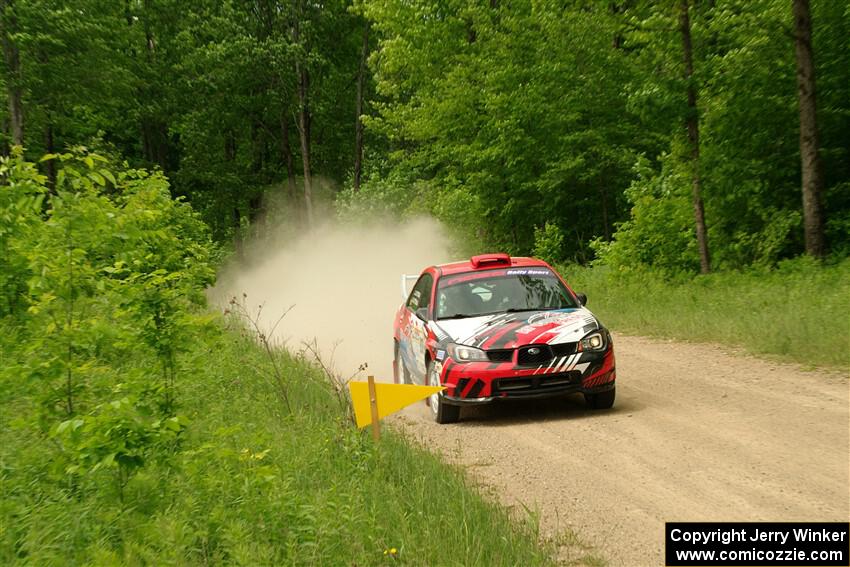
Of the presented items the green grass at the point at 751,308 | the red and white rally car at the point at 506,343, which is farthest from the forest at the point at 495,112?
the red and white rally car at the point at 506,343

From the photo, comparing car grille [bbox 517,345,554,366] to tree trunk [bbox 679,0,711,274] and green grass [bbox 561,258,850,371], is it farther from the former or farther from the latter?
tree trunk [bbox 679,0,711,274]

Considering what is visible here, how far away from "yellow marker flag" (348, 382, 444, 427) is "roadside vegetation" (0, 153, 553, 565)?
0.24m

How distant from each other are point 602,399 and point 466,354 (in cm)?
160

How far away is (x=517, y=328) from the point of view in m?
9.40

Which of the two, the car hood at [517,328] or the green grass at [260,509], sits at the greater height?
the car hood at [517,328]

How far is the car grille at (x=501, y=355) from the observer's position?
30.0ft

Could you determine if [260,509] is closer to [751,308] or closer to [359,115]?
[751,308]

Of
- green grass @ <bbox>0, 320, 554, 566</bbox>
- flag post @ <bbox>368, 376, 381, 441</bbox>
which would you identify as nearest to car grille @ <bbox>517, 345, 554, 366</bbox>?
green grass @ <bbox>0, 320, 554, 566</bbox>

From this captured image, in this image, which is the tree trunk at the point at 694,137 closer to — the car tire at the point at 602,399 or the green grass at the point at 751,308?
the green grass at the point at 751,308

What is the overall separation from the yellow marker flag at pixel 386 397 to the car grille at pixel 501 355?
1.94m

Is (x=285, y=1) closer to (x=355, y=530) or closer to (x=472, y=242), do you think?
(x=472, y=242)

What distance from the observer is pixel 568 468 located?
23.8ft

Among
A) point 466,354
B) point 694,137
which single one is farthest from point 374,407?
point 694,137

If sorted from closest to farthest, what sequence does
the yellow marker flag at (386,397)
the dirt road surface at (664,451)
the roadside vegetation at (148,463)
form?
the roadside vegetation at (148,463)
the dirt road surface at (664,451)
the yellow marker flag at (386,397)
